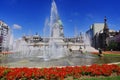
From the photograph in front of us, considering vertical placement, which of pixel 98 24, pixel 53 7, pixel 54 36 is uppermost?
pixel 98 24

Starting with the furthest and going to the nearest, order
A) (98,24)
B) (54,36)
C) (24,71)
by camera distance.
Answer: (98,24) → (54,36) → (24,71)

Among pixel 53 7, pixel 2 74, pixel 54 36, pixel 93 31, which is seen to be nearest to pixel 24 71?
pixel 2 74

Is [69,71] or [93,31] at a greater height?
[93,31]

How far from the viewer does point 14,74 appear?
310 inches

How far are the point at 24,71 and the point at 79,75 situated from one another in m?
2.78

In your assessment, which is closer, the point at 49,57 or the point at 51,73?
the point at 51,73

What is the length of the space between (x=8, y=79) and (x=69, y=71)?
9.90 ft

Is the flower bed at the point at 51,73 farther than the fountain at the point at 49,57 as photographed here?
No

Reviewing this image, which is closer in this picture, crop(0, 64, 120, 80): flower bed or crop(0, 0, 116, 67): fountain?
crop(0, 64, 120, 80): flower bed

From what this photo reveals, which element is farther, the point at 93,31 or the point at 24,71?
the point at 93,31

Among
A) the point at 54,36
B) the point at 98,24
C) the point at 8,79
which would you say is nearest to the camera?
the point at 8,79

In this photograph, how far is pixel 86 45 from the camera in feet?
174

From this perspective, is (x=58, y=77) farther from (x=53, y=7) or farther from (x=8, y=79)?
(x=53, y=7)

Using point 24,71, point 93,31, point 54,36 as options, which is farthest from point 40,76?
point 93,31
